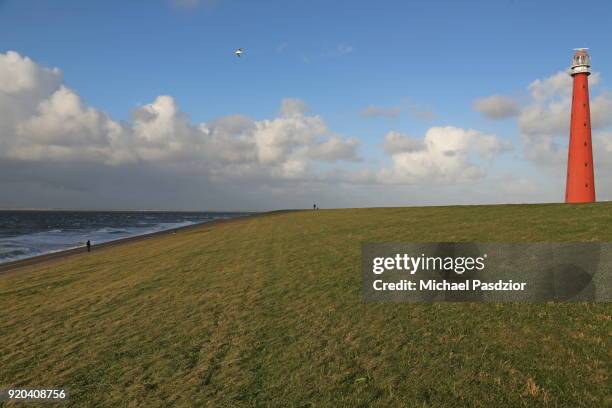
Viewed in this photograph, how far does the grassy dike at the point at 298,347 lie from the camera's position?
24.2 feet

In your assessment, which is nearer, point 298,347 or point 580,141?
point 298,347

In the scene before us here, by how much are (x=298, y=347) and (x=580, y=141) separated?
40.2 m

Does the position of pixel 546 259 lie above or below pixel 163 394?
above

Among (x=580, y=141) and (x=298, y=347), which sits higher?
(x=580, y=141)

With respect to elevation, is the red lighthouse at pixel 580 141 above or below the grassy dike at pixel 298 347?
above

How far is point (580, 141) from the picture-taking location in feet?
120

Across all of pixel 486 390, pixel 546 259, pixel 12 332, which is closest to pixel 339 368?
pixel 486 390

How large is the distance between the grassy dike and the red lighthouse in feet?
81.3

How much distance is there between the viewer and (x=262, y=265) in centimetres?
2008

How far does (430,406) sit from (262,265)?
46.4 ft

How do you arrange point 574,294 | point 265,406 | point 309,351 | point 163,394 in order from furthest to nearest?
point 574,294
point 309,351
point 163,394
point 265,406

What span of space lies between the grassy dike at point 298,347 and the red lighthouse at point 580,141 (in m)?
24.8

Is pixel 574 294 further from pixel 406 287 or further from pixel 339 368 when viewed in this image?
pixel 339 368

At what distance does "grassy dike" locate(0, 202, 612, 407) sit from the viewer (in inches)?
291
